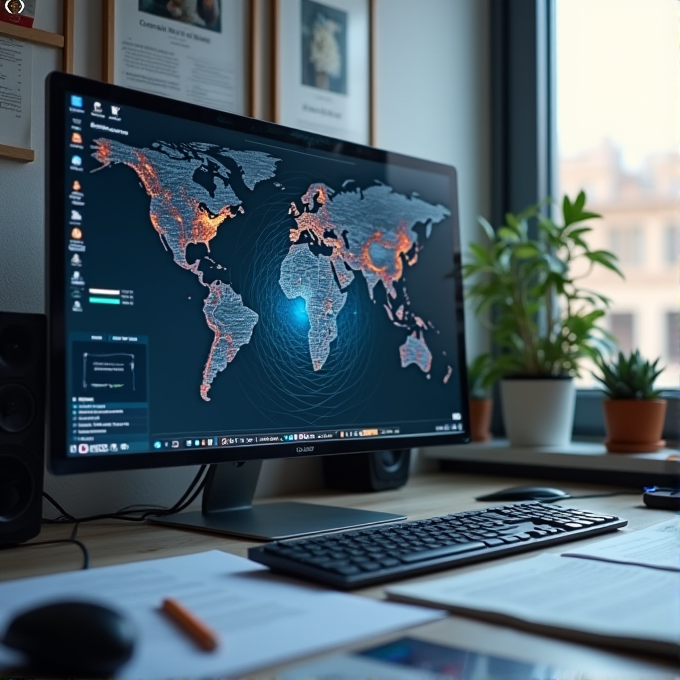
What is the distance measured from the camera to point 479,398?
1764 mm

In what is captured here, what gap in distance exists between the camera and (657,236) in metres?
1.89

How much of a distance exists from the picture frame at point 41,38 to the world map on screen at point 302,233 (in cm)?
25

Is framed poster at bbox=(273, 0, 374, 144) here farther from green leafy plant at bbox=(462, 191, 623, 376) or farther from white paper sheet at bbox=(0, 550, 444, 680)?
white paper sheet at bbox=(0, 550, 444, 680)

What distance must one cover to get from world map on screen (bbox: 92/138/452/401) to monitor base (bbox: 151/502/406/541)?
177 mm

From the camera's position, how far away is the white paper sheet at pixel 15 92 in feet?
3.68

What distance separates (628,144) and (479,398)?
0.72 m

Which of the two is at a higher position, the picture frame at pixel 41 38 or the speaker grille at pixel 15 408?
the picture frame at pixel 41 38

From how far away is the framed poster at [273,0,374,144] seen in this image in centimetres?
149

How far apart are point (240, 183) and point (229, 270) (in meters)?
0.12

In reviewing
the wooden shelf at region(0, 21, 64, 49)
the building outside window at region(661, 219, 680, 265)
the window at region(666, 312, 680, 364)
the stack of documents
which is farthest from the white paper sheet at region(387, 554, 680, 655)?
the building outside window at region(661, 219, 680, 265)

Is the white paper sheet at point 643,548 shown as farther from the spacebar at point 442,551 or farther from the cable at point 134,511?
the cable at point 134,511

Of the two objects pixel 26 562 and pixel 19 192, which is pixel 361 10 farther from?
pixel 26 562

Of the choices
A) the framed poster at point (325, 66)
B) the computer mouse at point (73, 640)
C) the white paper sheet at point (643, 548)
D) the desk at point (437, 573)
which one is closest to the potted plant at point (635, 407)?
the desk at point (437, 573)

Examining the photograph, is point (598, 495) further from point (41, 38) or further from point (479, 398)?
point (41, 38)
